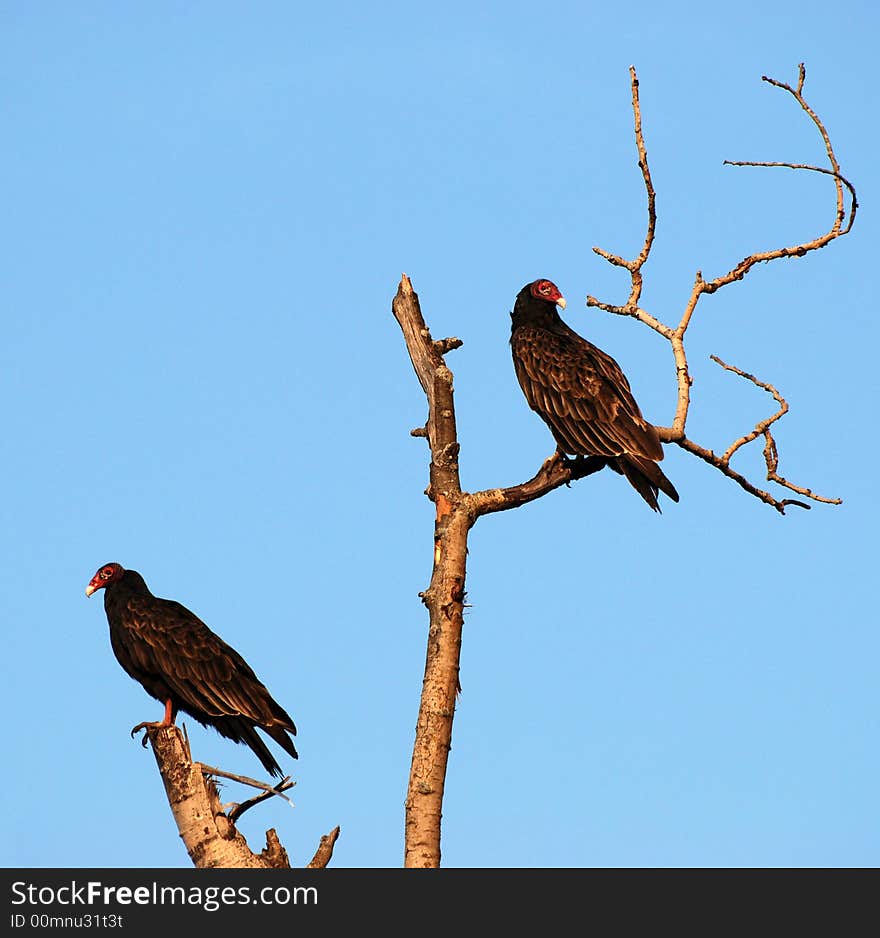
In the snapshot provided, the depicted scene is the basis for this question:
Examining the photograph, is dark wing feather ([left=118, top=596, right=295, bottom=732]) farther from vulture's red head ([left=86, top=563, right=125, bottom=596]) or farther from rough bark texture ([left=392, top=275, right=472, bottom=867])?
rough bark texture ([left=392, top=275, right=472, bottom=867])

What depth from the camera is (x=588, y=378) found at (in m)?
8.26

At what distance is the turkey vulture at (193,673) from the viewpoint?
805cm

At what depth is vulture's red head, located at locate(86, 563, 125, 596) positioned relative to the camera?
9.30 m

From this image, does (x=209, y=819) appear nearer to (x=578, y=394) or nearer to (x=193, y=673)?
(x=193, y=673)

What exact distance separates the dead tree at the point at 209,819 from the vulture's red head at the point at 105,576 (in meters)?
2.62

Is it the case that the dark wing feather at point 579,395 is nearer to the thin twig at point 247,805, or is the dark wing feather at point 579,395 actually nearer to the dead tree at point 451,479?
the dead tree at point 451,479

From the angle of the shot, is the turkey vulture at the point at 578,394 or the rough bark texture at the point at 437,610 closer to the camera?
Answer: the rough bark texture at the point at 437,610

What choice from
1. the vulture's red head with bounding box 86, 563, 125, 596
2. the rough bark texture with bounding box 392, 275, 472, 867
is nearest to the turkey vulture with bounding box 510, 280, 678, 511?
the rough bark texture with bounding box 392, 275, 472, 867

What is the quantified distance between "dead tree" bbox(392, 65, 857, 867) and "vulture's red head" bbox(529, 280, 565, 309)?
5.49ft

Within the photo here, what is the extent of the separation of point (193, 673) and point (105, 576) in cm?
147

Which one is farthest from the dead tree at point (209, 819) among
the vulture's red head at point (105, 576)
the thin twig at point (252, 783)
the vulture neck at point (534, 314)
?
the vulture neck at point (534, 314)

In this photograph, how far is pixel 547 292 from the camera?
9.17 metres
